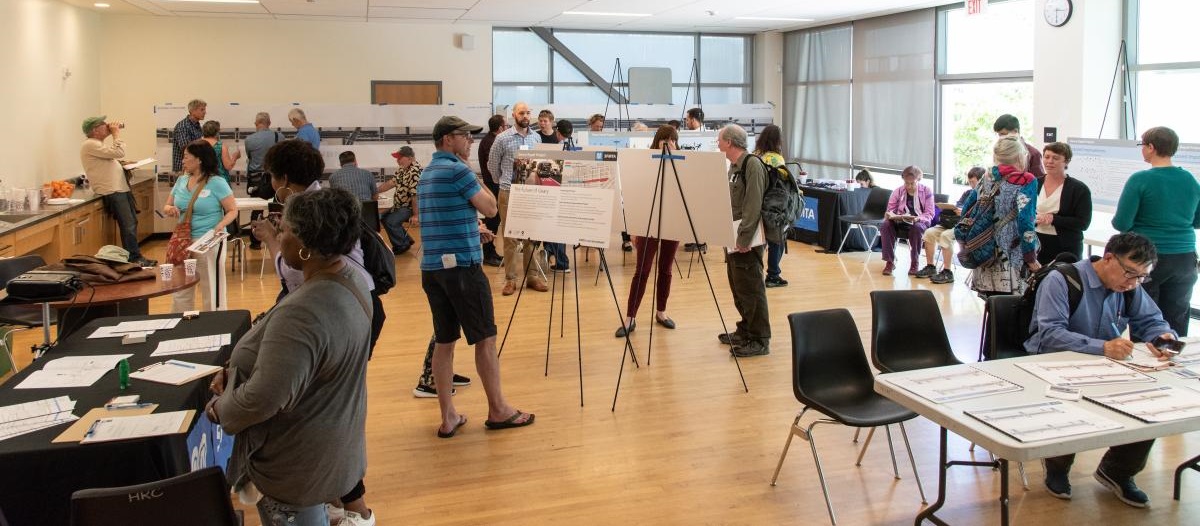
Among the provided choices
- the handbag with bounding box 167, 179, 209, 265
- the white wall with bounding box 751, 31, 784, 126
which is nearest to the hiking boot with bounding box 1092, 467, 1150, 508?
the handbag with bounding box 167, 179, 209, 265

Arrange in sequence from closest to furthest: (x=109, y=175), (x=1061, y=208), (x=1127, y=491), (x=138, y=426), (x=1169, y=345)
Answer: (x=138, y=426) → (x=1169, y=345) → (x=1127, y=491) → (x=1061, y=208) → (x=109, y=175)

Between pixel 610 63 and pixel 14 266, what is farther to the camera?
pixel 610 63

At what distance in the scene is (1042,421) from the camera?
2.96 m

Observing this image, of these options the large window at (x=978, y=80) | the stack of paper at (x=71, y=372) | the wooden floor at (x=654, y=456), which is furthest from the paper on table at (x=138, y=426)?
the large window at (x=978, y=80)

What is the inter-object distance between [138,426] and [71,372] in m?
0.78

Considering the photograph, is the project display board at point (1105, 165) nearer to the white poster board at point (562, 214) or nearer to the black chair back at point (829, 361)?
the black chair back at point (829, 361)

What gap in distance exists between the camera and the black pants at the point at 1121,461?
3877 mm

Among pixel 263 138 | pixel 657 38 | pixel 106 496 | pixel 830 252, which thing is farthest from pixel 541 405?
pixel 657 38

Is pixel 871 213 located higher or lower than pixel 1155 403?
higher

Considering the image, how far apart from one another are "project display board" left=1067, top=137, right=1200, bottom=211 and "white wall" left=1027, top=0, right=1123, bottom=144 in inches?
28.6

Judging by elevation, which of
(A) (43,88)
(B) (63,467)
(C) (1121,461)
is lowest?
(C) (1121,461)

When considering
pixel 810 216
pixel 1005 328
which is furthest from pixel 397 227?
pixel 1005 328

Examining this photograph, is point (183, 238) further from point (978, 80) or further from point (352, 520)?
point (978, 80)

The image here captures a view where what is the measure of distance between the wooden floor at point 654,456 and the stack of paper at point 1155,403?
79cm
